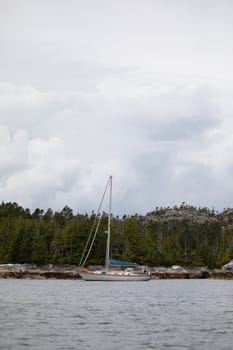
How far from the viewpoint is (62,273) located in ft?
525

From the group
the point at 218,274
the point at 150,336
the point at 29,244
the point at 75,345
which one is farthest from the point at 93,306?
the point at 218,274

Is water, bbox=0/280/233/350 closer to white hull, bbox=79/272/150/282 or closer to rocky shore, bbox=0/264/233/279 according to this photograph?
white hull, bbox=79/272/150/282

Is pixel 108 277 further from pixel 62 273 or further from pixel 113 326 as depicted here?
pixel 113 326

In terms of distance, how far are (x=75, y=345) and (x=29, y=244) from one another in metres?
151

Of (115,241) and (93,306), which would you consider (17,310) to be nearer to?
(93,306)

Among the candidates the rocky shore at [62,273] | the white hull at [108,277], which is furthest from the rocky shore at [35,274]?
the white hull at [108,277]

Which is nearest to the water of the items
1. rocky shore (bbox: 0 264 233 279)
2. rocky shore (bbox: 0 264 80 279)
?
rocky shore (bbox: 0 264 80 279)

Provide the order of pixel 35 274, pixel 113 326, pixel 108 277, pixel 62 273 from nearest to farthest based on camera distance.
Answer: pixel 113 326, pixel 108 277, pixel 35 274, pixel 62 273

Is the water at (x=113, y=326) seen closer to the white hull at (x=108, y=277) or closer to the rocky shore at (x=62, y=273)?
the white hull at (x=108, y=277)

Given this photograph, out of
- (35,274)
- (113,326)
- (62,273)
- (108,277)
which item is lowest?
(113,326)

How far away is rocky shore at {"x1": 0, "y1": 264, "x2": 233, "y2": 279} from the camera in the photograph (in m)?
159

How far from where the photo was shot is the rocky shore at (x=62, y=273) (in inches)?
6260

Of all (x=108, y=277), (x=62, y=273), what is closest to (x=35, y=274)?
(x=62, y=273)

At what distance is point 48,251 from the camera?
185875 mm
